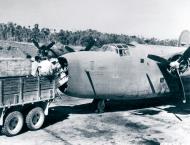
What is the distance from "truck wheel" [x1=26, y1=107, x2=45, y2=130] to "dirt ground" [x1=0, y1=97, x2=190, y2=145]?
10.6 inches

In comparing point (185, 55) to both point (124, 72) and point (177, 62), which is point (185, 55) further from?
point (124, 72)

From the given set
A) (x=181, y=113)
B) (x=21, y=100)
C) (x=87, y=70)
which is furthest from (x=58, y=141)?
(x=181, y=113)

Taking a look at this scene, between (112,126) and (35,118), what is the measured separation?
12.1ft

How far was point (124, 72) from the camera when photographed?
1667 centimetres

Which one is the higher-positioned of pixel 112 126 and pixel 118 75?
pixel 118 75

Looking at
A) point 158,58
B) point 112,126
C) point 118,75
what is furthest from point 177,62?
point 112,126

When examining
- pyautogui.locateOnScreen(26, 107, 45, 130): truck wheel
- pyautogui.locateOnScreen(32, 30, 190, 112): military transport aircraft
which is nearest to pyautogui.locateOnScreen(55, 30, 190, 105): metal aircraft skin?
pyautogui.locateOnScreen(32, 30, 190, 112): military transport aircraft

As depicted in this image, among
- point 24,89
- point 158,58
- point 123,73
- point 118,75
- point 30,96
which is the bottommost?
point 30,96

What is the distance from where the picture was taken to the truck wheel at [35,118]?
1293cm

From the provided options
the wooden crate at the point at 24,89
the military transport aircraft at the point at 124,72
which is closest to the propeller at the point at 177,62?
the military transport aircraft at the point at 124,72

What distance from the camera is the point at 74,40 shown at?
62.1 metres

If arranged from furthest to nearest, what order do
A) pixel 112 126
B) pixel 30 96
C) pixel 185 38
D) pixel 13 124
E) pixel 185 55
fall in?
1. pixel 185 38
2. pixel 185 55
3. pixel 112 126
4. pixel 30 96
5. pixel 13 124

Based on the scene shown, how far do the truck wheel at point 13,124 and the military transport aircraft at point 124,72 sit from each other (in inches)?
133

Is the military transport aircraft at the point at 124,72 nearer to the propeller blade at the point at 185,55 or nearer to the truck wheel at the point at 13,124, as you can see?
the propeller blade at the point at 185,55
